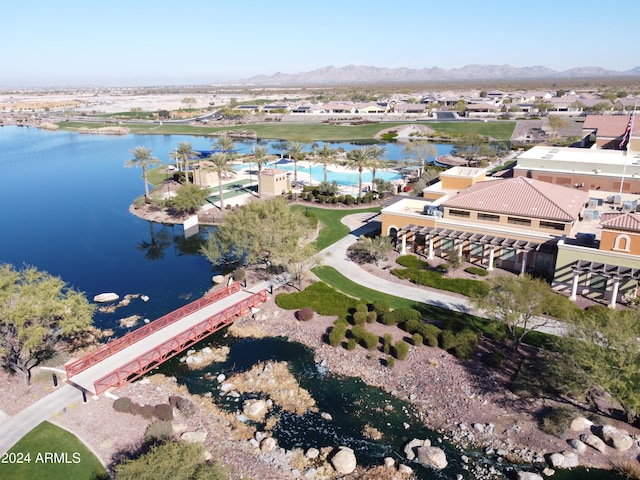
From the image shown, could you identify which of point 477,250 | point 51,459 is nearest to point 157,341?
point 51,459

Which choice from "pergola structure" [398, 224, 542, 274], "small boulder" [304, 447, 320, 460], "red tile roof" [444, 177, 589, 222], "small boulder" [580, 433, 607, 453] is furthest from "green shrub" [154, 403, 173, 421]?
"red tile roof" [444, 177, 589, 222]

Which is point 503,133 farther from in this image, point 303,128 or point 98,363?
point 98,363

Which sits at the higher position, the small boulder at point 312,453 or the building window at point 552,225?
the building window at point 552,225

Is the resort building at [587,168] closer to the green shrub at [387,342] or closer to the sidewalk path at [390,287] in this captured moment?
the sidewalk path at [390,287]

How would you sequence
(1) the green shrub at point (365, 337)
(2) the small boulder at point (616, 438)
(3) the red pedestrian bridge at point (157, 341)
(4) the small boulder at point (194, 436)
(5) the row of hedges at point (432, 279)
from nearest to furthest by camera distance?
(2) the small boulder at point (616, 438) < (4) the small boulder at point (194, 436) < (3) the red pedestrian bridge at point (157, 341) < (1) the green shrub at point (365, 337) < (5) the row of hedges at point (432, 279)

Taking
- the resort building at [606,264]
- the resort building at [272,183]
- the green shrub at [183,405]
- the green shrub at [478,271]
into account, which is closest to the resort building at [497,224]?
the green shrub at [478,271]
